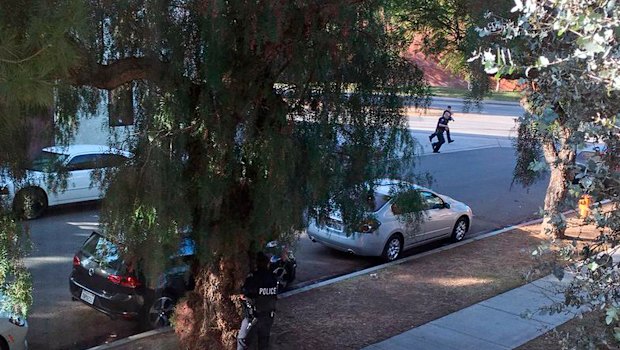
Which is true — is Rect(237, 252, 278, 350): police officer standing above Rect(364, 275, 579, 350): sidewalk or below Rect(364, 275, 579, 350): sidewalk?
above

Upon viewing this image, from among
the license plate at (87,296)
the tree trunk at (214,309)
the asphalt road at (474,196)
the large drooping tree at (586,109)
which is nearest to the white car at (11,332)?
the license plate at (87,296)

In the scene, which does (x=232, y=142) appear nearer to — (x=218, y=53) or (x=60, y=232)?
(x=218, y=53)

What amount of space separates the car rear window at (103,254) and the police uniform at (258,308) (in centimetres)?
190

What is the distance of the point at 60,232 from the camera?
15023 mm

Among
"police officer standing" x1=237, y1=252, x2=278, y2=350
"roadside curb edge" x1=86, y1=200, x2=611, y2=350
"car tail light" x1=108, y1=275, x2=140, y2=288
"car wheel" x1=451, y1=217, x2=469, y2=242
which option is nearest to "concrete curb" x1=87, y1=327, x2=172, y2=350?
"roadside curb edge" x1=86, y1=200, x2=611, y2=350

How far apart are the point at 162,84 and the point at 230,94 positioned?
0.70m

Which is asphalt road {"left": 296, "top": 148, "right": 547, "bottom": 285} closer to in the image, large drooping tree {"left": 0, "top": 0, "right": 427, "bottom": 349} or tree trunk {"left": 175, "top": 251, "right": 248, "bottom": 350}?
large drooping tree {"left": 0, "top": 0, "right": 427, "bottom": 349}

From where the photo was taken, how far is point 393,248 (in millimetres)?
14117

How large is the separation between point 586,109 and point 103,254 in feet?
21.4

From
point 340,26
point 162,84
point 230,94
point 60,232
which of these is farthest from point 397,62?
point 60,232

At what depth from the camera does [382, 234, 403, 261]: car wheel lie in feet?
45.7

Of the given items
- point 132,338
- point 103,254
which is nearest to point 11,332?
point 103,254

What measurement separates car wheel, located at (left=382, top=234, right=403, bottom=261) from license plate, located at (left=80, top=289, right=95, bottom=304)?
6139 millimetres

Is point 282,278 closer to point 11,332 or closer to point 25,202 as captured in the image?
point 11,332
